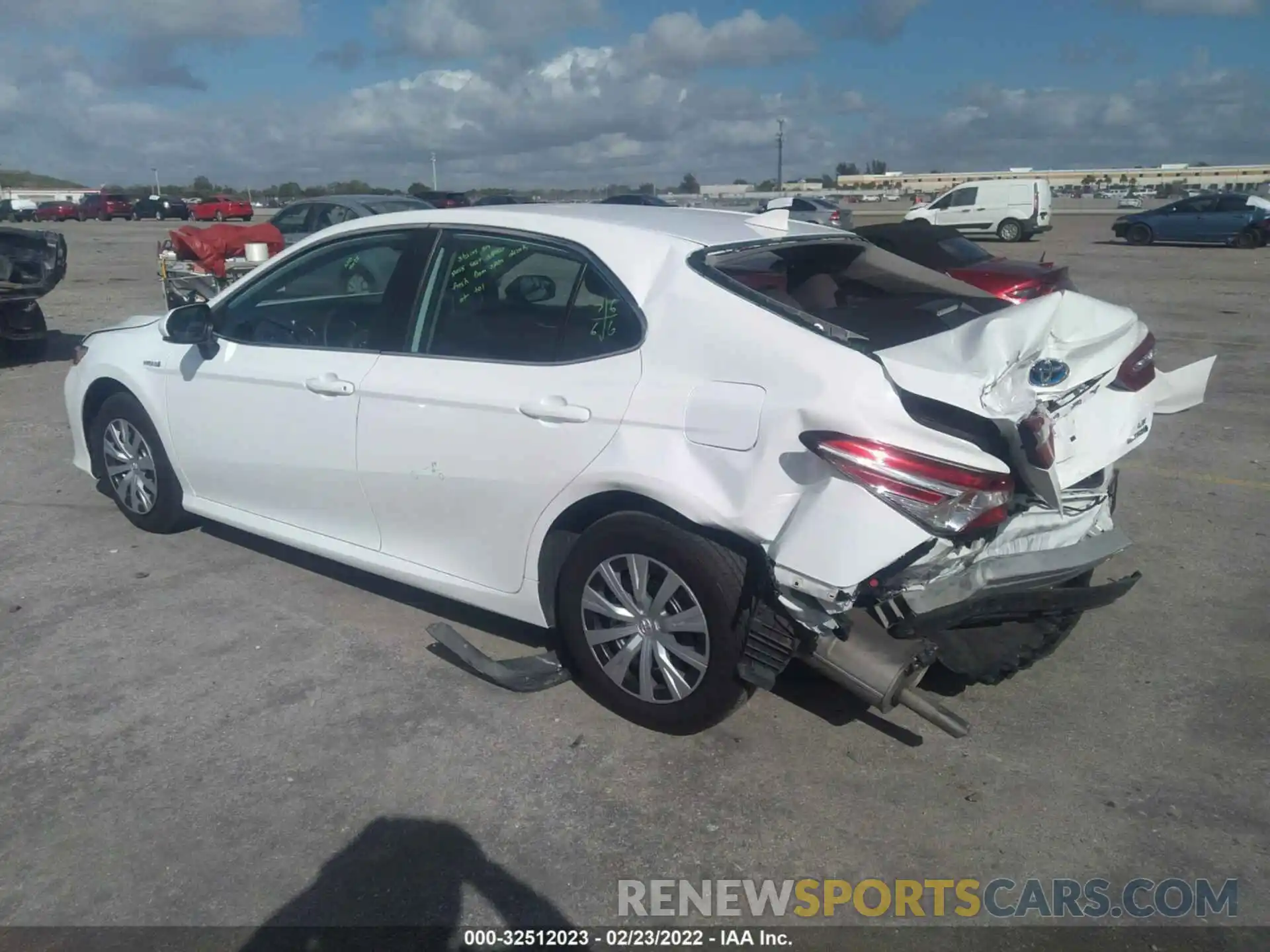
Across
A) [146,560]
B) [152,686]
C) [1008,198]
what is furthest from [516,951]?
[1008,198]

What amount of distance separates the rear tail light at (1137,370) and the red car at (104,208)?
2569 inches

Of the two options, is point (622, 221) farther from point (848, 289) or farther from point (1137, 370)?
point (1137, 370)

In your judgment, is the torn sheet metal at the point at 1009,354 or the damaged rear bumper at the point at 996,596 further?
the damaged rear bumper at the point at 996,596

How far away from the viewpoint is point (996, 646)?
3.54 m

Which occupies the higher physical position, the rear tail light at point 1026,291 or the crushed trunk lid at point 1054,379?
the crushed trunk lid at point 1054,379

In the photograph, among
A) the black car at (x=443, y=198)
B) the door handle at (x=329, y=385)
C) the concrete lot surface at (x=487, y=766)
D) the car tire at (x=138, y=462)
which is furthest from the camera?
the black car at (x=443, y=198)

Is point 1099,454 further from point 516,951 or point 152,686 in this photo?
point 152,686

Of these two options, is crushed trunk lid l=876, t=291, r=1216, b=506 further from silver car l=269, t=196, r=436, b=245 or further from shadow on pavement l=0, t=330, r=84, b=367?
silver car l=269, t=196, r=436, b=245

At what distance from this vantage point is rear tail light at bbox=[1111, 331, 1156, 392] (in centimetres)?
369

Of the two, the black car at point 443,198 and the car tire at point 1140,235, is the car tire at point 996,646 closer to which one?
the black car at point 443,198

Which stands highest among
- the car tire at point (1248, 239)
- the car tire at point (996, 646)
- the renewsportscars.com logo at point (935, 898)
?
the car tire at point (996, 646)

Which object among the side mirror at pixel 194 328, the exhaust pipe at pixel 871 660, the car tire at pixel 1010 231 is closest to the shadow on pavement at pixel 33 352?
the side mirror at pixel 194 328

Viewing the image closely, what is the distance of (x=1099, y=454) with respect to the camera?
356cm

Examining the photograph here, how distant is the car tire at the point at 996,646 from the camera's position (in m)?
3.43
